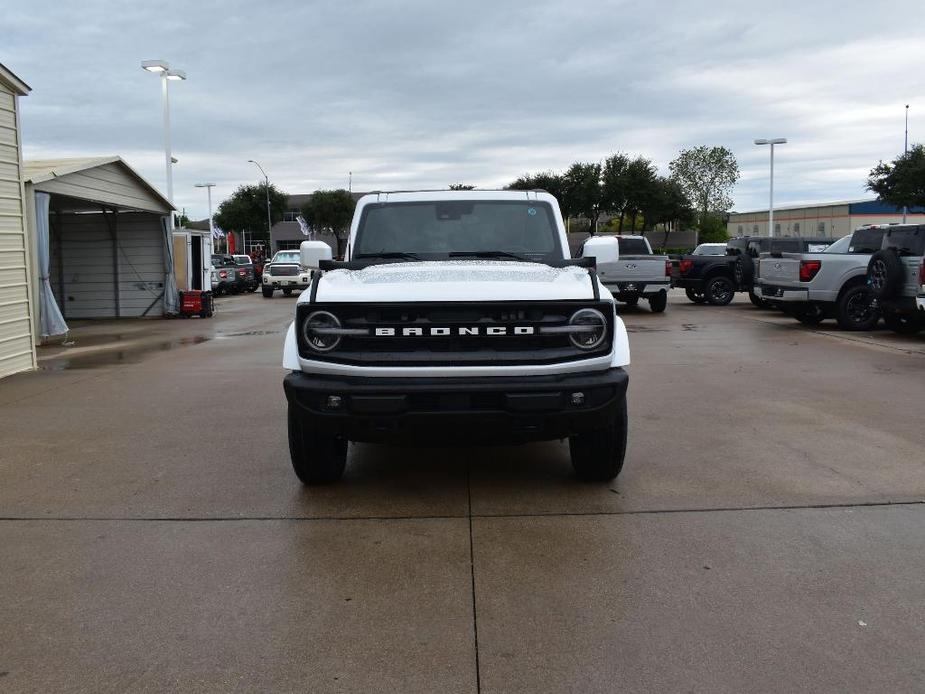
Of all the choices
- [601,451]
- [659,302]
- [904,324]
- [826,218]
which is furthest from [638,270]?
[826,218]

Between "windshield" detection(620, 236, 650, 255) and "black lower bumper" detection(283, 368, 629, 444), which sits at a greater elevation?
"windshield" detection(620, 236, 650, 255)

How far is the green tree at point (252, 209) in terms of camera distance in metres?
75.3

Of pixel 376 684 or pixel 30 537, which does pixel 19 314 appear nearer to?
pixel 30 537

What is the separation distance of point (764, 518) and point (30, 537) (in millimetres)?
4101

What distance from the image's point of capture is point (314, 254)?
20.0 feet

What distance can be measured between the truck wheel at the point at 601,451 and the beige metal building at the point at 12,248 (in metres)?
8.75

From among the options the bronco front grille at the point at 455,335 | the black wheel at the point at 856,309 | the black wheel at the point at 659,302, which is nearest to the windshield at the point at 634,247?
the black wheel at the point at 659,302

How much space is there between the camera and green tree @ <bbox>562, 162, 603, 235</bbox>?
6312 centimetres

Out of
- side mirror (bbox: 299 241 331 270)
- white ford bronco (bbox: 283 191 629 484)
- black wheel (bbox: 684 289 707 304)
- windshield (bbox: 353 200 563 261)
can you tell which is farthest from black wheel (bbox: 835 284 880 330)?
side mirror (bbox: 299 241 331 270)

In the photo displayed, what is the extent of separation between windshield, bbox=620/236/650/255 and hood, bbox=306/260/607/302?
17.2 meters

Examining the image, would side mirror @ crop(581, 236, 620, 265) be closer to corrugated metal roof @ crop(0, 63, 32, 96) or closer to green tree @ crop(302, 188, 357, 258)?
corrugated metal roof @ crop(0, 63, 32, 96)

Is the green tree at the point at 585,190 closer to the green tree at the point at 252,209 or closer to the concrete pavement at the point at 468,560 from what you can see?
the green tree at the point at 252,209

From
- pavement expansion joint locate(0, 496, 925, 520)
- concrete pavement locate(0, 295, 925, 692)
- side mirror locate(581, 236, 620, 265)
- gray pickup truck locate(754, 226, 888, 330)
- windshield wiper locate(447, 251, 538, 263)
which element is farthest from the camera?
gray pickup truck locate(754, 226, 888, 330)

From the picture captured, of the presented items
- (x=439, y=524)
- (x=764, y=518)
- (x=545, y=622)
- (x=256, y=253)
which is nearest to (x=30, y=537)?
(x=439, y=524)
